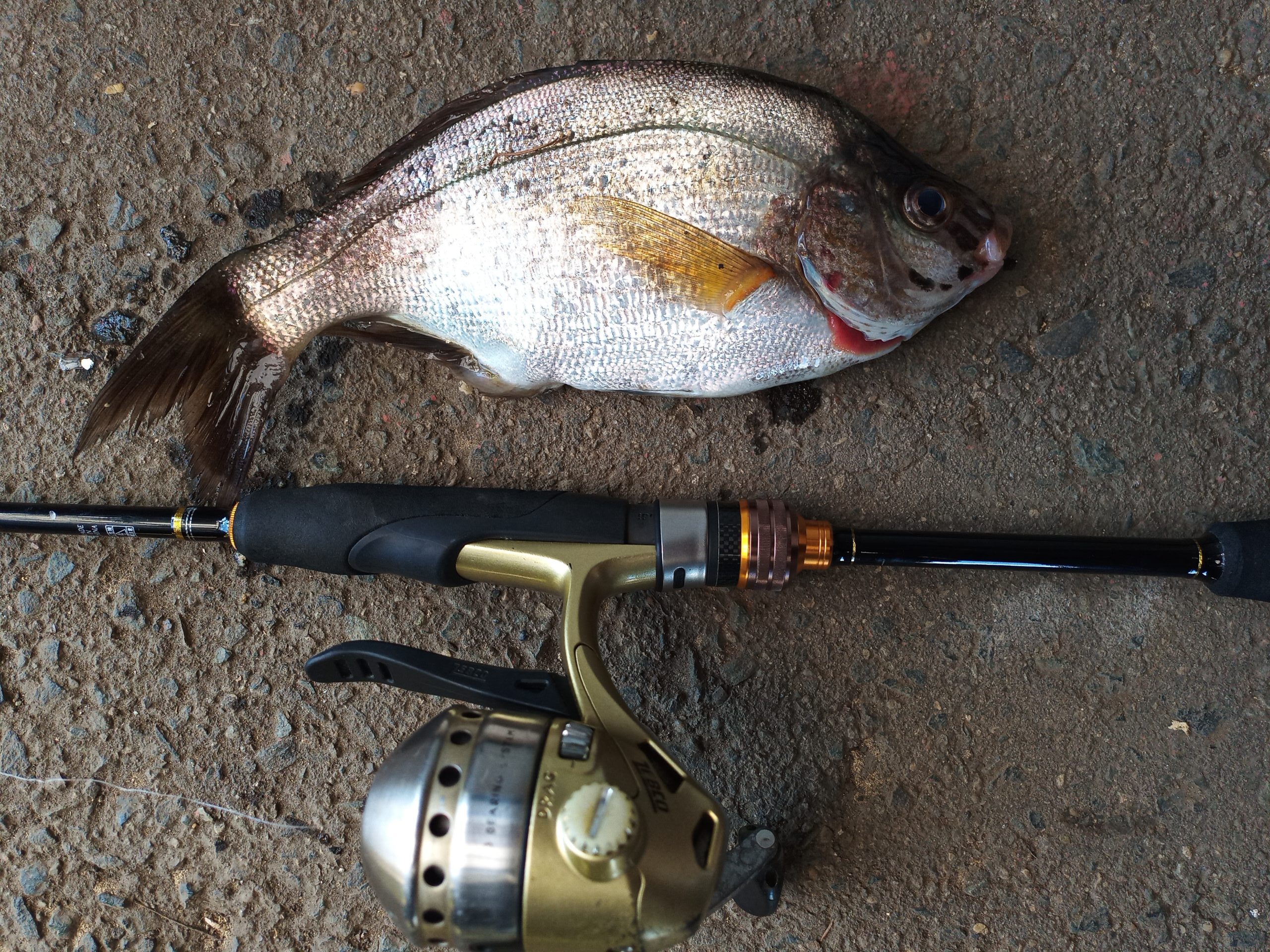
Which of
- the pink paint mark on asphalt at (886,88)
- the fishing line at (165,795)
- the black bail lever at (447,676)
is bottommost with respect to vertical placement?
the fishing line at (165,795)

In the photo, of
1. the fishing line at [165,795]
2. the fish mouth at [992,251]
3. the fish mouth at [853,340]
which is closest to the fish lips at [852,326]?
the fish mouth at [853,340]

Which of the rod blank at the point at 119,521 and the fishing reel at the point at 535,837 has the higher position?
the rod blank at the point at 119,521

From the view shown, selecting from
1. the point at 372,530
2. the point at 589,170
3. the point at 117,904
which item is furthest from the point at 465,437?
the point at 117,904

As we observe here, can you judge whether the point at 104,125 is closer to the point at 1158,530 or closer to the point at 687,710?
the point at 687,710

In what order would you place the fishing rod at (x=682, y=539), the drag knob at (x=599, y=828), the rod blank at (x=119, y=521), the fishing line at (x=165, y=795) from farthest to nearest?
the fishing line at (x=165, y=795)
the rod blank at (x=119, y=521)
the fishing rod at (x=682, y=539)
the drag knob at (x=599, y=828)

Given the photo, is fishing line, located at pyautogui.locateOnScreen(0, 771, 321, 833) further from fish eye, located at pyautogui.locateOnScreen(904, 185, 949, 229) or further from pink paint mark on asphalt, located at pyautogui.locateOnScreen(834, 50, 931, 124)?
pink paint mark on asphalt, located at pyautogui.locateOnScreen(834, 50, 931, 124)

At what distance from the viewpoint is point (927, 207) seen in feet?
4.20

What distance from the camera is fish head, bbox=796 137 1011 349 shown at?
1283 millimetres

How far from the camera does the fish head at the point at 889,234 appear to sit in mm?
1283

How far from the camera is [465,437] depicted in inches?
60.9

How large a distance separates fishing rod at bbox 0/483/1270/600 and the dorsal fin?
0.54 meters

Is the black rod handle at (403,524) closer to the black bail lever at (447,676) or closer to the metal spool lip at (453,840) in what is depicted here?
the black bail lever at (447,676)

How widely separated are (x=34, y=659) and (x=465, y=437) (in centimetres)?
95

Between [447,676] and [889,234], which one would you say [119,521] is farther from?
[889,234]
